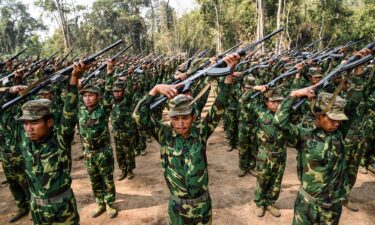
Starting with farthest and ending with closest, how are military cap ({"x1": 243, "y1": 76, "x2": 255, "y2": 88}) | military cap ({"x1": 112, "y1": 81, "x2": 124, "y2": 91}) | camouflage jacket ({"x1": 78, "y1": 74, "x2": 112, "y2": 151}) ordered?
military cap ({"x1": 243, "y1": 76, "x2": 255, "y2": 88}), military cap ({"x1": 112, "y1": 81, "x2": 124, "y2": 91}), camouflage jacket ({"x1": 78, "y1": 74, "x2": 112, "y2": 151})

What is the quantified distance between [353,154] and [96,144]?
5.43 m

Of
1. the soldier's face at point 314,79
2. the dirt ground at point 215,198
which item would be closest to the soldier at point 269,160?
the dirt ground at point 215,198

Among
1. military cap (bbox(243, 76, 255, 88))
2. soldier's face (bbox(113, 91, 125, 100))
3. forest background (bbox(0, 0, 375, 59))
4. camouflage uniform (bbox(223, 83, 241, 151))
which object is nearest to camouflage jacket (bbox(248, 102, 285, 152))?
military cap (bbox(243, 76, 255, 88))

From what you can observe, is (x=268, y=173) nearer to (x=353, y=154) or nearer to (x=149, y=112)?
(x=353, y=154)

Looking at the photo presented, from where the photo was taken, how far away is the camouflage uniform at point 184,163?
11.8ft

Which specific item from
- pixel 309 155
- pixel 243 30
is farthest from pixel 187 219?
pixel 243 30

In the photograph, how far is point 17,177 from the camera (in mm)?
5750

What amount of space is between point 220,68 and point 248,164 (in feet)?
15.8

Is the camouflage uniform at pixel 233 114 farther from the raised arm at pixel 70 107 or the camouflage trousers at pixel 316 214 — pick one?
the raised arm at pixel 70 107

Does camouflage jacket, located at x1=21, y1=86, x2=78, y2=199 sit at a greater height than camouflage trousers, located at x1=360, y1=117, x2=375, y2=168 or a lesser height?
greater

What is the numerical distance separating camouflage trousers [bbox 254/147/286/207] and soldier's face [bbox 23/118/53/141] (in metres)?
3.91

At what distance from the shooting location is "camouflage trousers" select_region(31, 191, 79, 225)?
387 cm

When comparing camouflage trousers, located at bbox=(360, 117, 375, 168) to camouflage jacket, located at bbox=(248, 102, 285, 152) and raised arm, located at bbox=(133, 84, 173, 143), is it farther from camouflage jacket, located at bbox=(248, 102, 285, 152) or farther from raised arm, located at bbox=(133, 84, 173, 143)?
raised arm, located at bbox=(133, 84, 173, 143)

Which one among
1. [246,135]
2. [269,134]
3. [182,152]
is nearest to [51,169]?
[182,152]
